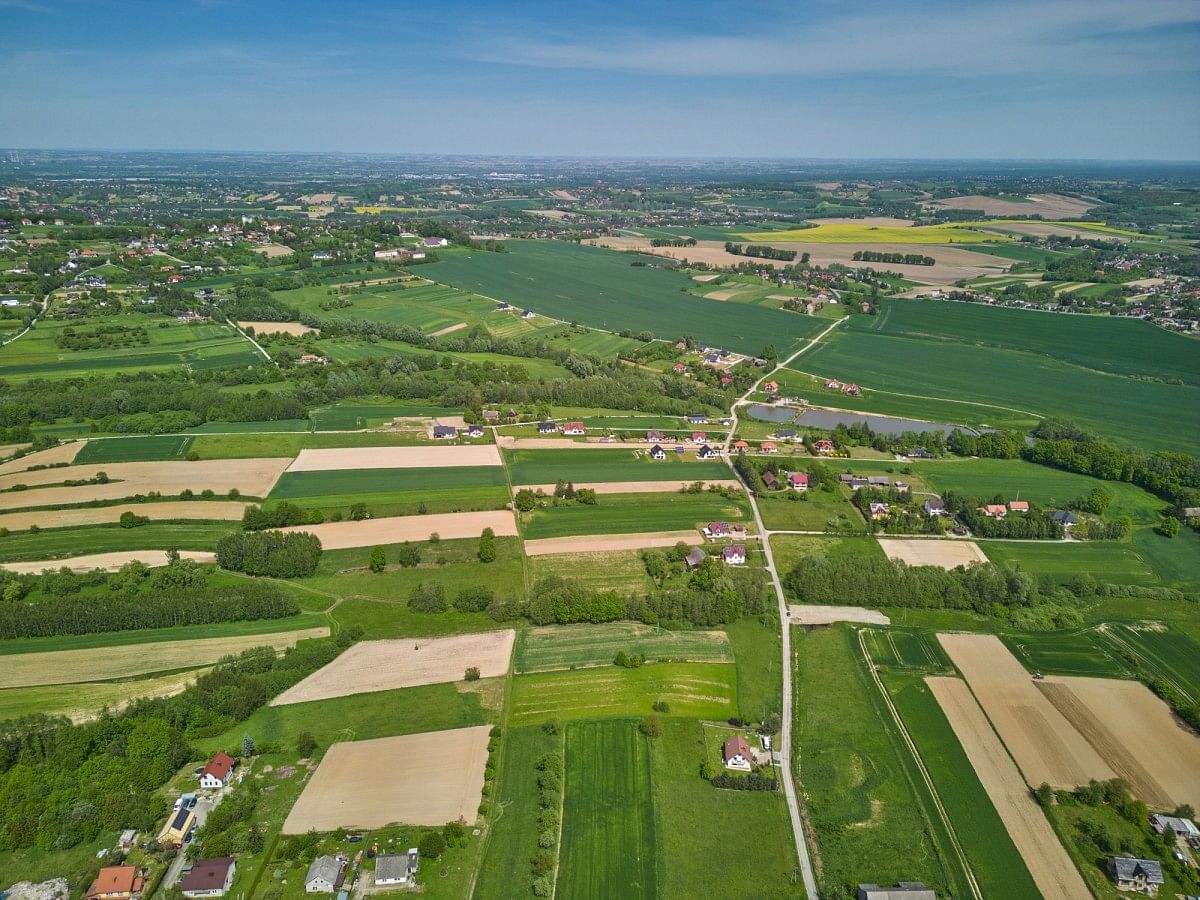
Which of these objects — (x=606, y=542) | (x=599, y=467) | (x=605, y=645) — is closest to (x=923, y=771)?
(x=605, y=645)

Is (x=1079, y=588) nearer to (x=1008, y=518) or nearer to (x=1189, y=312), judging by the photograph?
(x=1008, y=518)

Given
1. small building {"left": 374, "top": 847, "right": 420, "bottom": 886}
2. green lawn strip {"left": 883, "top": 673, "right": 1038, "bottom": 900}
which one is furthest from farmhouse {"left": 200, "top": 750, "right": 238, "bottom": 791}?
green lawn strip {"left": 883, "top": 673, "right": 1038, "bottom": 900}

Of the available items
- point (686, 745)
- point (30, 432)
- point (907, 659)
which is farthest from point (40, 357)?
point (907, 659)

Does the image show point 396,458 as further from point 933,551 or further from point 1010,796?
point 1010,796

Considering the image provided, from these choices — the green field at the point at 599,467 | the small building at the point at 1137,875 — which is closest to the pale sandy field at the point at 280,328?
the green field at the point at 599,467

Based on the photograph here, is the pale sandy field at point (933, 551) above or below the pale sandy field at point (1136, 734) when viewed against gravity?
above

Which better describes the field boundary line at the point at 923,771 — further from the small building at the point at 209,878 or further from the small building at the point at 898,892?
the small building at the point at 209,878
